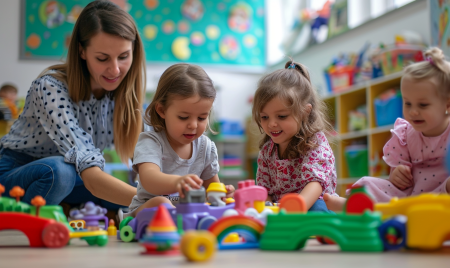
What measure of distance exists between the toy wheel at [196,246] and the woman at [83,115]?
0.84 metres

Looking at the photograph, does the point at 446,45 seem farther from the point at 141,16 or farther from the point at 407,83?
the point at 141,16

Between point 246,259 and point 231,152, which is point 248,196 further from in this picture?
point 231,152

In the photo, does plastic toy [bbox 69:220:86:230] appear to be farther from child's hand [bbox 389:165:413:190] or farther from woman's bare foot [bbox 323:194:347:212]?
child's hand [bbox 389:165:413:190]

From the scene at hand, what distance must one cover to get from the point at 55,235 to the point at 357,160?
10.1 ft

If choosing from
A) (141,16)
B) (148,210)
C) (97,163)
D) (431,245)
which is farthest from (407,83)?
(141,16)

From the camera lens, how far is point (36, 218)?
1.01 meters

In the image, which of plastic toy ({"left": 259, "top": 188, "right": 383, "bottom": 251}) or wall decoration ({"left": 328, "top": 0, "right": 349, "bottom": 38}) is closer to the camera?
plastic toy ({"left": 259, "top": 188, "right": 383, "bottom": 251})

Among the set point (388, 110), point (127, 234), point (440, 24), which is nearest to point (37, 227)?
point (127, 234)

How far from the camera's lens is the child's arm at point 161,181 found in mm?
1044

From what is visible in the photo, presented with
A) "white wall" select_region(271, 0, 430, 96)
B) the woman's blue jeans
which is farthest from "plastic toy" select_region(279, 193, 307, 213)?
"white wall" select_region(271, 0, 430, 96)

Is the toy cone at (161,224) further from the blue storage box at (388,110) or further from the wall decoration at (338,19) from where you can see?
the wall decoration at (338,19)

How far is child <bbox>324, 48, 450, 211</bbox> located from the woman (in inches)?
32.9

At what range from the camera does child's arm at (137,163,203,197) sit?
1044 mm

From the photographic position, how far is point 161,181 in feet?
4.04
